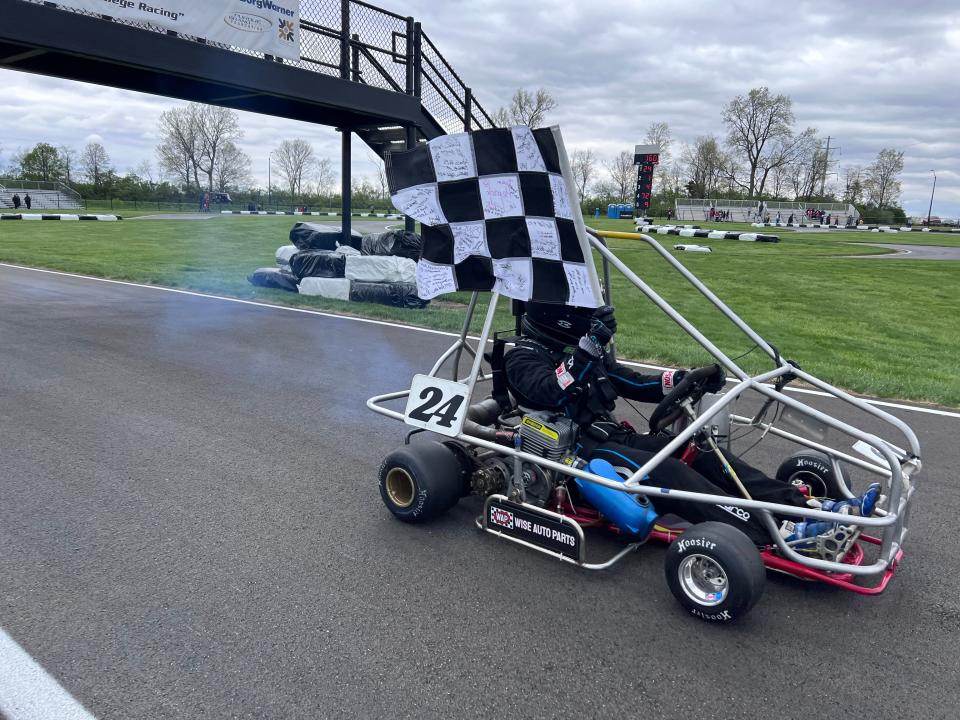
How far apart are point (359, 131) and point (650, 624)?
1274 centimetres

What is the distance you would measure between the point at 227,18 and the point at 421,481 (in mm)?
8423

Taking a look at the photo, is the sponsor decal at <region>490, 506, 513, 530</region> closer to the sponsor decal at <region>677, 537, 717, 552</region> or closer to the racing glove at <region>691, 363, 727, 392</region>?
the sponsor decal at <region>677, 537, 717, 552</region>

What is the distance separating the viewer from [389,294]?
11.1m

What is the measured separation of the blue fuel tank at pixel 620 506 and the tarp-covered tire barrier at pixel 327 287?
28.8 feet

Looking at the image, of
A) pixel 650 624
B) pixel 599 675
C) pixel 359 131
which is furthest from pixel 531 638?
pixel 359 131

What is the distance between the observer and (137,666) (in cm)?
254

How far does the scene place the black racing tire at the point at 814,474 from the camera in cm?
373

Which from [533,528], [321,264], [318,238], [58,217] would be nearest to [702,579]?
[533,528]

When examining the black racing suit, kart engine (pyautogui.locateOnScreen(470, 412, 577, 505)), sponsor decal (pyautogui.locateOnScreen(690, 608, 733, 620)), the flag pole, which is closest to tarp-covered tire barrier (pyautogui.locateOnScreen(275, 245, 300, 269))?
the black racing suit

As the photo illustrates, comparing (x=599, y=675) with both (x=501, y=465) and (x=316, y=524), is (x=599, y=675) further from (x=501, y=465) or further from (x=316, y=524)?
(x=316, y=524)

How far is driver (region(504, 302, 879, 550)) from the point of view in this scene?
322 centimetres

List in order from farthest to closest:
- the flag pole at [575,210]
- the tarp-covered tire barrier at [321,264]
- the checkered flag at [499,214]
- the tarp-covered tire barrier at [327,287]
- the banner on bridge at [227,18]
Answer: the tarp-covered tire barrier at [321,264], the tarp-covered tire barrier at [327,287], the banner on bridge at [227,18], the checkered flag at [499,214], the flag pole at [575,210]

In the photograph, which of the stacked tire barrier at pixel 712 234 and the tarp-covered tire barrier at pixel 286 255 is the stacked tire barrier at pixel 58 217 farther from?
the stacked tire barrier at pixel 712 234

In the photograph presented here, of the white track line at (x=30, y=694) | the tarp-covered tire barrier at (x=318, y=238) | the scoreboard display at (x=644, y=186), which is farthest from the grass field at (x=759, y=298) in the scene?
the scoreboard display at (x=644, y=186)
